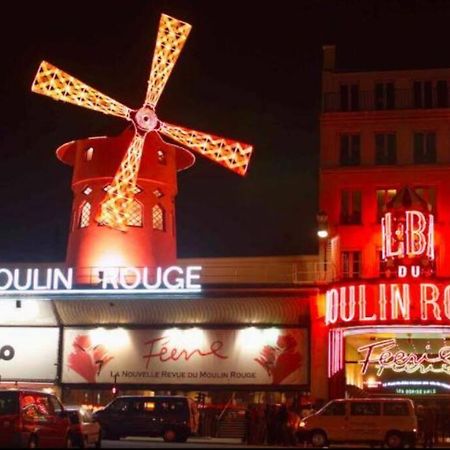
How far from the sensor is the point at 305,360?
3409 cm

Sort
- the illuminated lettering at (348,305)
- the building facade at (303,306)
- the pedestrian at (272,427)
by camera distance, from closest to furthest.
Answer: the pedestrian at (272,427) < the illuminated lettering at (348,305) < the building facade at (303,306)

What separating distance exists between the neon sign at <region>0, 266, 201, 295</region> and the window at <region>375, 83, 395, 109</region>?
29.9 ft

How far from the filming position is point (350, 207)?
3559 centimetres

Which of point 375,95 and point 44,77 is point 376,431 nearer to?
point 375,95

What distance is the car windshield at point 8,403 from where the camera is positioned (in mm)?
20844

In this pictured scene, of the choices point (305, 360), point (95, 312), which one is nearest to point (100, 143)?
point (95, 312)

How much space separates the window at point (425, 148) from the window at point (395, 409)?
11.7 meters

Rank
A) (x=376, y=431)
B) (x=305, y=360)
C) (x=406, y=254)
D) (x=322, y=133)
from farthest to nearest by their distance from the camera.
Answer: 1. (x=322, y=133)
2. (x=305, y=360)
3. (x=406, y=254)
4. (x=376, y=431)

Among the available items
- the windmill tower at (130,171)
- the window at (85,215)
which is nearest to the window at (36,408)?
the windmill tower at (130,171)

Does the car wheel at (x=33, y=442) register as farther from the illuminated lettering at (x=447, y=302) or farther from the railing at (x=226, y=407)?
the illuminated lettering at (x=447, y=302)

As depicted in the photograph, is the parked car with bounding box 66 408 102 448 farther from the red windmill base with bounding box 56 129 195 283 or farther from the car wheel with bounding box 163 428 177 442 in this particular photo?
the red windmill base with bounding box 56 129 195 283

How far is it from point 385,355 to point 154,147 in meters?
11.5

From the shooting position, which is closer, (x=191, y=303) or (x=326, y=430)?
(x=326, y=430)

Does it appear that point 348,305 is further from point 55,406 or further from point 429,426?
point 55,406
